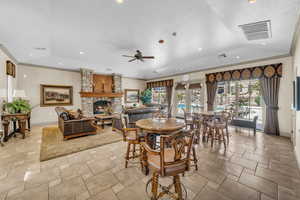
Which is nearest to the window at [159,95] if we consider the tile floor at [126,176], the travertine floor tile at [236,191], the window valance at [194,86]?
the window valance at [194,86]

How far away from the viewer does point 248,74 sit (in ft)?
16.5

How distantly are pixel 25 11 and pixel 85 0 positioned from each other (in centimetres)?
120

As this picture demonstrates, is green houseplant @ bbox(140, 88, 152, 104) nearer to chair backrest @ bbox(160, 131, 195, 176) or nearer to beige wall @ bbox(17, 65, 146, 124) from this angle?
beige wall @ bbox(17, 65, 146, 124)

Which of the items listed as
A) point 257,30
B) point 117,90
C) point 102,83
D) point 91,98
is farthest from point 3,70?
point 257,30

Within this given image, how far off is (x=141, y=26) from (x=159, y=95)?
273 inches

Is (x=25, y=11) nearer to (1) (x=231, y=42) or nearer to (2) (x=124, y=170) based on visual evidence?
(2) (x=124, y=170)

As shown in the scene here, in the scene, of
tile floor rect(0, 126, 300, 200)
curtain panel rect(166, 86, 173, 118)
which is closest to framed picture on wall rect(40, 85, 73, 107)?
tile floor rect(0, 126, 300, 200)

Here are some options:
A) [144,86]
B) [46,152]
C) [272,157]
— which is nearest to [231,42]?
[272,157]

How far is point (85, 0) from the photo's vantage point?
1999mm

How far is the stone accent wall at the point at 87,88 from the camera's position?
691 cm

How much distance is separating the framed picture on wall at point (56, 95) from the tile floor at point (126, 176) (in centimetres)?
352

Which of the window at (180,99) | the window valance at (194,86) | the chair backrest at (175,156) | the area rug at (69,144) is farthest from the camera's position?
the window at (180,99)

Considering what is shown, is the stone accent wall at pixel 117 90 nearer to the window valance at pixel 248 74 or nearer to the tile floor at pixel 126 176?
the tile floor at pixel 126 176

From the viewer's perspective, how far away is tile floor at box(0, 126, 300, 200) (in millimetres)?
1743
